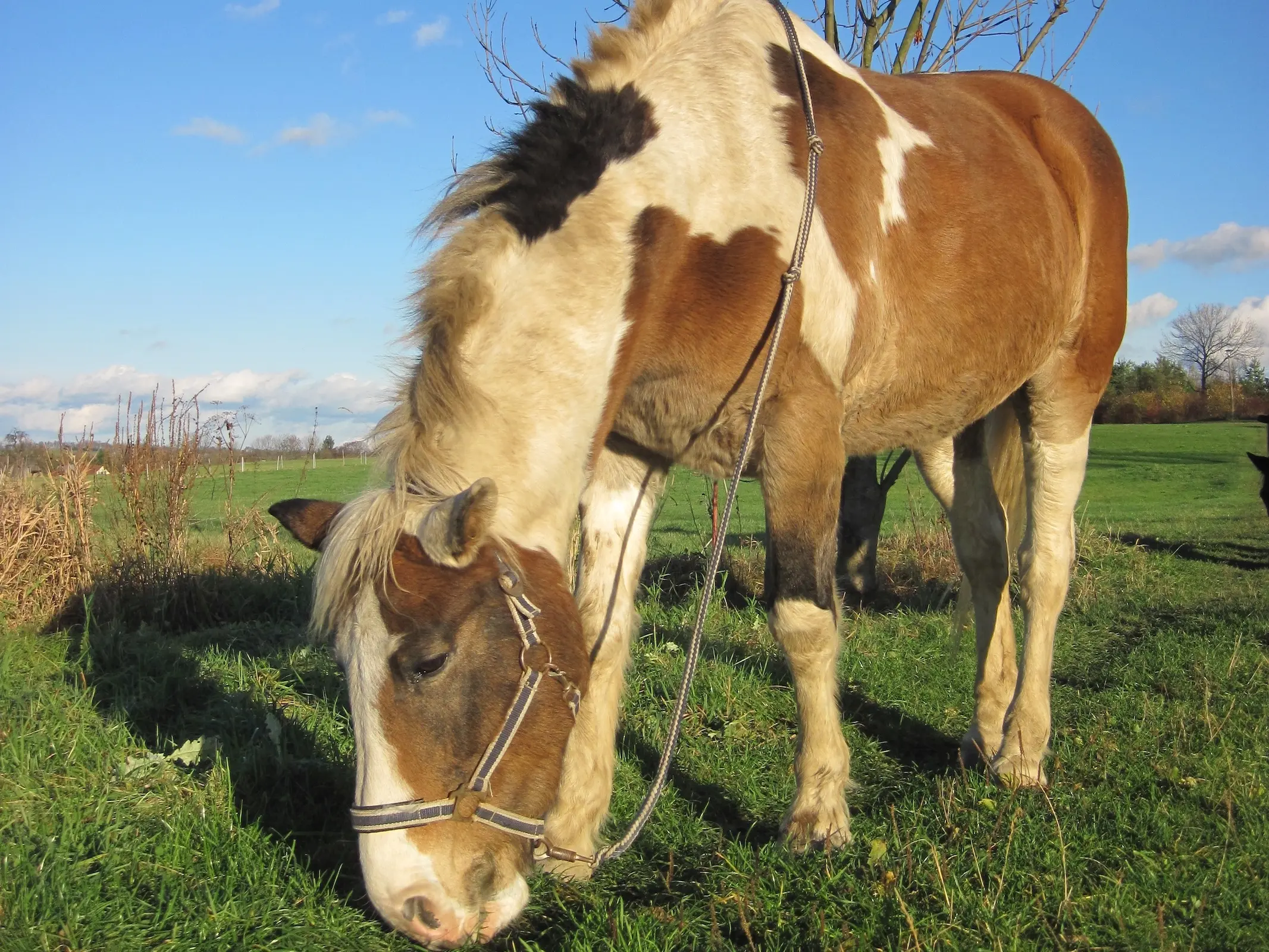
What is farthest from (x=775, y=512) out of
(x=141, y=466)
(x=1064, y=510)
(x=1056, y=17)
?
(x=1056, y=17)

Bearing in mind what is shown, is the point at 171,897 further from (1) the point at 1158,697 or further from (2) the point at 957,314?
(1) the point at 1158,697

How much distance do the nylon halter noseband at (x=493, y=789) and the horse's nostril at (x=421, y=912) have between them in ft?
0.57

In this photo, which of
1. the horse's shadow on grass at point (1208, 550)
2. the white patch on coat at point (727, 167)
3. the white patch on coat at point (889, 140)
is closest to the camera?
the white patch on coat at point (727, 167)

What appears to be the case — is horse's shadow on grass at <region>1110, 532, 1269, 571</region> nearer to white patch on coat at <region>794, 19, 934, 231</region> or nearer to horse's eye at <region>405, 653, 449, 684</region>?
white patch on coat at <region>794, 19, 934, 231</region>

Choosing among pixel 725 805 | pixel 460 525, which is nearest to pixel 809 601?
pixel 725 805

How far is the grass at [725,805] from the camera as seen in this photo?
2.58 meters

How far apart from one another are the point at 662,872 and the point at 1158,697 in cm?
286

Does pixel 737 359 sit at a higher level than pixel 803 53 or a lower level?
lower

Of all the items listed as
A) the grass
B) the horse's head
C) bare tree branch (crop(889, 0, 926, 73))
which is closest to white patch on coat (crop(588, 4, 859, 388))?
the horse's head

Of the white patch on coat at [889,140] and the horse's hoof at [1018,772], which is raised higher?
the white patch on coat at [889,140]

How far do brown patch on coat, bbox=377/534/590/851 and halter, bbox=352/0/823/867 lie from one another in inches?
0.9

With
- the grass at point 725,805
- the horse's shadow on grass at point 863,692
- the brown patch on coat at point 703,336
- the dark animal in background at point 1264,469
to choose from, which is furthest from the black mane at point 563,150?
the dark animal in background at point 1264,469

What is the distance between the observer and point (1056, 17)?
7.29m

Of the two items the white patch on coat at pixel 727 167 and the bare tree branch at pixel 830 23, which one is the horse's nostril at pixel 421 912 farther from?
the bare tree branch at pixel 830 23
